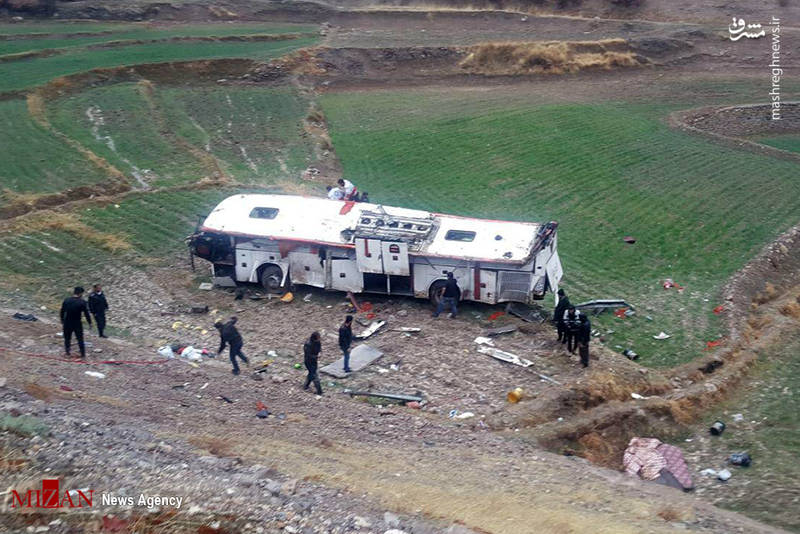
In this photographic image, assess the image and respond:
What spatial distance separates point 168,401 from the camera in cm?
1670

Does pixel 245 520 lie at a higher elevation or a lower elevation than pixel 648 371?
higher

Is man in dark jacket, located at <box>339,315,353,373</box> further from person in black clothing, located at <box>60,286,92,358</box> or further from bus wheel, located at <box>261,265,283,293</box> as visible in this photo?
person in black clothing, located at <box>60,286,92,358</box>

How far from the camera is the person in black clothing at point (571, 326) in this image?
63.3ft

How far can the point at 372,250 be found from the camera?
21.7 metres

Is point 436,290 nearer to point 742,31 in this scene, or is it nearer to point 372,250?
point 372,250

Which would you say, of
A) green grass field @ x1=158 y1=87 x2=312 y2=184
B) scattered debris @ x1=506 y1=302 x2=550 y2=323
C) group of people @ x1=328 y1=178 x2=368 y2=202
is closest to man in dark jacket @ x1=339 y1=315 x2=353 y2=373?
scattered debris @ x1=506 y1=302 x2=550 y2=323

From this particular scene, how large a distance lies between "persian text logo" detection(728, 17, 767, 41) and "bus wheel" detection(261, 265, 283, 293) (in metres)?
36.4

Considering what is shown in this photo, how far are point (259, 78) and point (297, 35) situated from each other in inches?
335

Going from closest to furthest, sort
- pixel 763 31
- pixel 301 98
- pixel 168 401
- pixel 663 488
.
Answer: pixel 663 488 < pixel 168 401 < pixel 301 98 < pixel 763 31

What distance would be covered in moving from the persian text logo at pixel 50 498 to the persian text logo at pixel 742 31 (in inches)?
1845

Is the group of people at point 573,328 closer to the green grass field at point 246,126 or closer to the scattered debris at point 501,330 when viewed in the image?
the scattered debris at point 501,330

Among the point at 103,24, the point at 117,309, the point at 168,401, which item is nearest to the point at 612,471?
the point at 168,401

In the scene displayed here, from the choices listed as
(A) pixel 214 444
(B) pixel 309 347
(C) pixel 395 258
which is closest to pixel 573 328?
(C) pixel 395 258

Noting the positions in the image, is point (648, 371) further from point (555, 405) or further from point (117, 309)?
point (117, 309)
